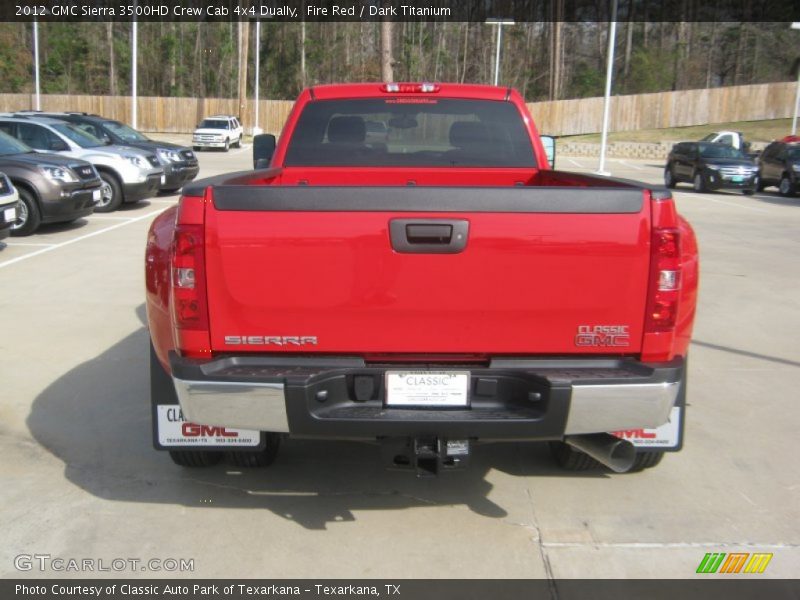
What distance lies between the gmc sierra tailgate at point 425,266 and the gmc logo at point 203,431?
0.80 metres

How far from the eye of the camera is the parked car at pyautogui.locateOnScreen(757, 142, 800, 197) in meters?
23.3

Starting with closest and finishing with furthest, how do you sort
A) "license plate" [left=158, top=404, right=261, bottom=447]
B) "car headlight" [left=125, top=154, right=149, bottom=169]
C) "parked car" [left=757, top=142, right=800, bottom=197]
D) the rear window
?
"license plate" [left=158, top=404, right=261, bottom=447]
the rear window
"car headlight" [left=125, top=154, right=149, bottom=169]
"parked car" [left=757, top=142, right=800, bottom=197]

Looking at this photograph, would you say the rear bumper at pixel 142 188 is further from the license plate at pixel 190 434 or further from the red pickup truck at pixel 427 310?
the red pickup truck at pixel 427 310

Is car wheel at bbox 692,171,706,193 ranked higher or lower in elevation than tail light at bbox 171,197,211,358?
lower

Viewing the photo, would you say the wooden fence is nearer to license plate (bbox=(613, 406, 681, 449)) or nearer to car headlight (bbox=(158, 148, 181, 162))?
car headlight (bbox=(158, 148, 181, 162))

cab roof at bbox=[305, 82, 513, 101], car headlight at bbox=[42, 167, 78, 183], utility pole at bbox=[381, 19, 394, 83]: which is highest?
utility pole at bbox=[381, 19, 394, 83]

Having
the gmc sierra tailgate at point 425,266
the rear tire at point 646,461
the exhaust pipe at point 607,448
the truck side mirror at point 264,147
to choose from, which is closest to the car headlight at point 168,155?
the truck side mirror at point 264,147

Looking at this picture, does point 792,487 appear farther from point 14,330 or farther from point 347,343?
point 14,330

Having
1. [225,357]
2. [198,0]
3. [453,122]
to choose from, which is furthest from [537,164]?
[198,0]

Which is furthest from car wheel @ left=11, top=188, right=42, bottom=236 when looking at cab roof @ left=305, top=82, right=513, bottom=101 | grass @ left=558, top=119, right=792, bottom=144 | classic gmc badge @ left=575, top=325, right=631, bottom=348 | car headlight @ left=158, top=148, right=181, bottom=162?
grass @ left=558, top=119, right=792, bottom=144

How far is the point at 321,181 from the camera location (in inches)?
223

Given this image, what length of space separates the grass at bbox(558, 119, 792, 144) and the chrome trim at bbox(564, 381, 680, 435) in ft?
157
